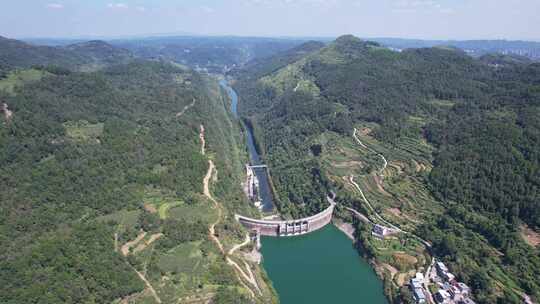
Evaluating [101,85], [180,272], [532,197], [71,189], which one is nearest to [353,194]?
[532,197]

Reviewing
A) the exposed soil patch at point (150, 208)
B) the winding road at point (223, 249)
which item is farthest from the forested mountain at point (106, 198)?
the winding road at point (223, 249)

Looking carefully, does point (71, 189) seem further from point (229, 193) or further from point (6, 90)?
point (6, 90)

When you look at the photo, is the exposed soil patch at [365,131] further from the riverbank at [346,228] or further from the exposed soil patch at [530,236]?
the exposed soil patch at [530,236]

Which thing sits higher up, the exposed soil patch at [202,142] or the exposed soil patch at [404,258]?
the exposed soil patch at [202,142]

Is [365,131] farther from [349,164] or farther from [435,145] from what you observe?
[349,164]

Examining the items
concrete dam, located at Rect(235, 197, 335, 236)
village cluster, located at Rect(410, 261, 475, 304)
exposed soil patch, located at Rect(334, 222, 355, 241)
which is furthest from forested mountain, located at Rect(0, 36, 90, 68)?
village cluster, located at Rect(410, 261, 475, 304)

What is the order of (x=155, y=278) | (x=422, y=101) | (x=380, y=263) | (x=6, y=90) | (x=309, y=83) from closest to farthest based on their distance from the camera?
(x=155, y=278), (x=380, y=263), (x=6, y=90), (x=422, y=101), (x=309, y=83)
